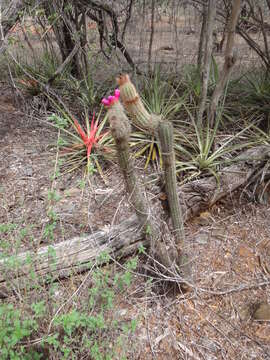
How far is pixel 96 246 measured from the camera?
6.28ft

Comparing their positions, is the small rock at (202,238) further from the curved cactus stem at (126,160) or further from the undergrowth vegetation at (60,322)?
the undergrowth vegetation at (60,322)

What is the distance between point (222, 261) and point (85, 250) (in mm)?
984

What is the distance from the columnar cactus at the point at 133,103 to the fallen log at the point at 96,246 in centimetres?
64

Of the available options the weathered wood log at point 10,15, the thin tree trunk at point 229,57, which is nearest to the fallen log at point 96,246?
the thin tree trunk at point 229,57

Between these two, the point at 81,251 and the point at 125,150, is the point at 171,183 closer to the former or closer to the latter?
the point at 125,150

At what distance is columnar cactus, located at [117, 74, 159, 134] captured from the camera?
1.28 meters

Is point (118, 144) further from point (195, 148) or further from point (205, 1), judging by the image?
point (205, 1)

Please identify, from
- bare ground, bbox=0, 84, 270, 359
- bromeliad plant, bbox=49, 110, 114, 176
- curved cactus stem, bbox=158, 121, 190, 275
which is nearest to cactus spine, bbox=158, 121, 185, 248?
curved cactus stem, bbox=158, 121, 190, 275

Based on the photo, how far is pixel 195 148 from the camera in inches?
112

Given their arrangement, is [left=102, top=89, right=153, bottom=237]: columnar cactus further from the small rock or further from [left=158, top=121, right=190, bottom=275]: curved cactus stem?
the small rock

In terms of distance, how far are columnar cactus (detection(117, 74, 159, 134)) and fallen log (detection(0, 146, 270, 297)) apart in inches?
25.3

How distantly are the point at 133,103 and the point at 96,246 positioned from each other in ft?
3.07

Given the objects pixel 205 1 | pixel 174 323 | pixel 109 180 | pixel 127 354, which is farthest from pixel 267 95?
pixel 127 354

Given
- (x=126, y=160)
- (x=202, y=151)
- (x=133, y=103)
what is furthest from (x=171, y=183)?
(x=202, y=151)
